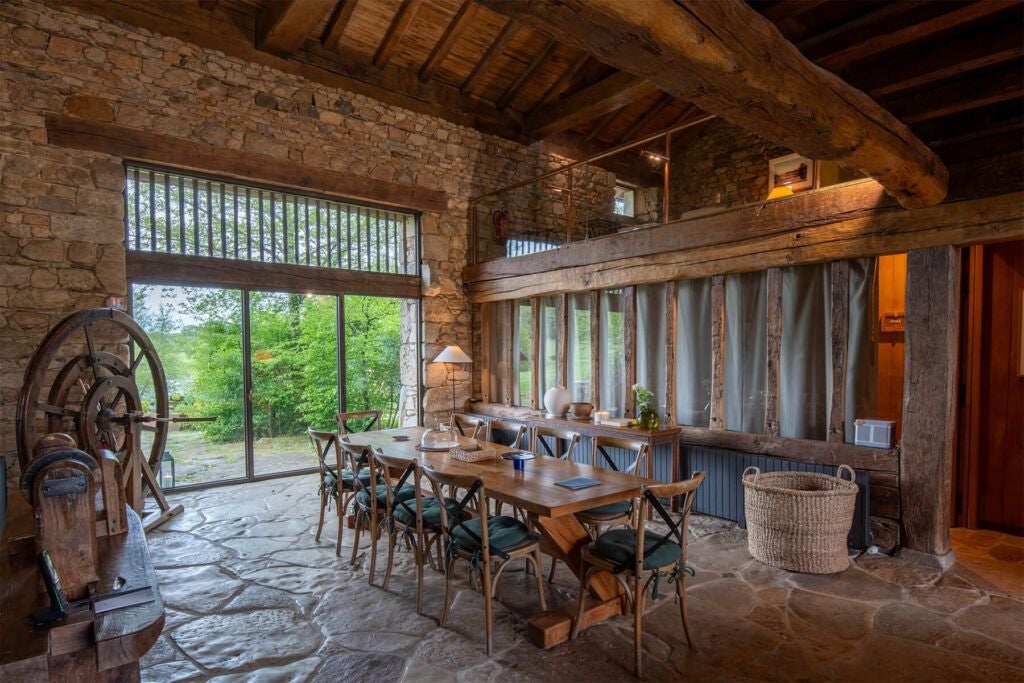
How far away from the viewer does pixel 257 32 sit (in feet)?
18.1

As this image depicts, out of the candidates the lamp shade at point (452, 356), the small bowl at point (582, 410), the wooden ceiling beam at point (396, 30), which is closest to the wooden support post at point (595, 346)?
the small bowl at point (582, 410)

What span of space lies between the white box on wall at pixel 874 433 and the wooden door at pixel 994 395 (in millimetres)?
1123

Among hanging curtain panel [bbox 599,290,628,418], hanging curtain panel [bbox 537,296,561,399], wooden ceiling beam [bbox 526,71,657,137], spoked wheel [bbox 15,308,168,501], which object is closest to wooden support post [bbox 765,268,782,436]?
hanging curtain panel [bbox 599,290,628,418]

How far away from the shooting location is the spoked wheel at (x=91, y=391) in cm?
377

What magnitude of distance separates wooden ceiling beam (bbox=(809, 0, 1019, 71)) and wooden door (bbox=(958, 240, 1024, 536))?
255 cm

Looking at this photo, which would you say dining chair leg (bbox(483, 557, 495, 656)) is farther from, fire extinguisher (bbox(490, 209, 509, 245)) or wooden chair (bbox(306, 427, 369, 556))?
fire extinguisher (bbox(490, 209, 509, 245))

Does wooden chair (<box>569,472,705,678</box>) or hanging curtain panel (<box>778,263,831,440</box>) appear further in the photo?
hanging curtain panel (<box>778,263,831,440</box>)

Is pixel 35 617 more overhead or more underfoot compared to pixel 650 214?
more underfoot

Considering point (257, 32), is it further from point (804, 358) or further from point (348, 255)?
point (804, 358)

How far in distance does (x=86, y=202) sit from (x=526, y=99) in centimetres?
529

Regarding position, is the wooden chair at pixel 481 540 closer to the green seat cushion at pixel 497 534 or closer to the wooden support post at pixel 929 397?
the green seat cushion at pixel 497 534

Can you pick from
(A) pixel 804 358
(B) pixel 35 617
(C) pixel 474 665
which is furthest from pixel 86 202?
(A) pixel 804 358

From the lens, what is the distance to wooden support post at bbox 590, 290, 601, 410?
217 inches

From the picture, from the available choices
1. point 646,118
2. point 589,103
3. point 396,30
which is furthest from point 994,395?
point 396,30
